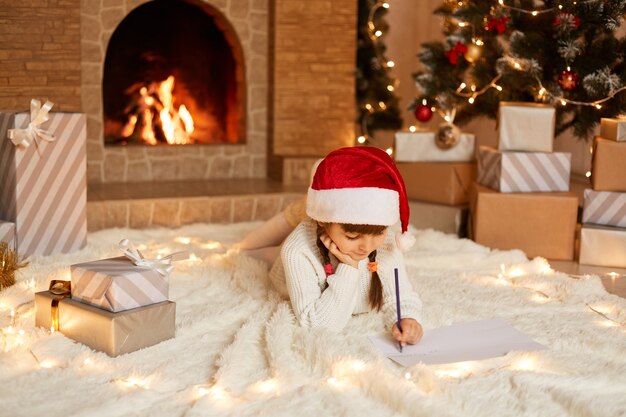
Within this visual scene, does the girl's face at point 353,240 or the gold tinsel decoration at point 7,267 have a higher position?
the girl's face at point 353,240

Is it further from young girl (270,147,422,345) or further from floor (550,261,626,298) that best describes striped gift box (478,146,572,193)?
young girl (270,147,422,345)

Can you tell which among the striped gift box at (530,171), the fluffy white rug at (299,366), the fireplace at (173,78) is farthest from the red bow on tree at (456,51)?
the fluffy white rug at (299,366)

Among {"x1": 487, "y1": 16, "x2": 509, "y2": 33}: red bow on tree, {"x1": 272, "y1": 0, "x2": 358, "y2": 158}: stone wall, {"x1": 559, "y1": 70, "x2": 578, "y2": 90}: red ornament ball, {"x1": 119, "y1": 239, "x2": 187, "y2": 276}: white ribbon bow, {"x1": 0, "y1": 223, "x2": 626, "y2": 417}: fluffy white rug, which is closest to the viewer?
{"x1": 0, "y1": 223, "x2": 626, "y2": 417}: fluffy white rug

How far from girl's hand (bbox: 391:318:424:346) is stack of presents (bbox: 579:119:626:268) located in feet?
3.95

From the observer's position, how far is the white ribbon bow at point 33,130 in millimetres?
2551

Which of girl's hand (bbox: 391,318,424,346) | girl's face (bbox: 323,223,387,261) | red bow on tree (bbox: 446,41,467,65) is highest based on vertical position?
red bow on tree (bbox: 446,41,467,65)

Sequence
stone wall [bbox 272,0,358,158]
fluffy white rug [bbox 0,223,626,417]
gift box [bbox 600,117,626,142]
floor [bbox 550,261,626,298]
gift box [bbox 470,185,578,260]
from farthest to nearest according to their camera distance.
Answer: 1. stone wall [bbox 272,0,358,158]
2. gift box [bbox 470,185,578,260]
3. gift box [bbox 600,117,626,142]
4. floor [bbox 550,261,626,298]
5. fluffy white rug [bbox 0,223,626,417]

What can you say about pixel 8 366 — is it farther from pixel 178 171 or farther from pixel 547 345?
pixel 178 171

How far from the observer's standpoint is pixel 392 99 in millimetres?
4207

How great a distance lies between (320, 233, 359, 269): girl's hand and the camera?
6.12ft

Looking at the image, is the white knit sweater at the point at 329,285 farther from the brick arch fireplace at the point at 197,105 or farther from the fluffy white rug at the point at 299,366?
the brick arch fireplace at the point at 197,105

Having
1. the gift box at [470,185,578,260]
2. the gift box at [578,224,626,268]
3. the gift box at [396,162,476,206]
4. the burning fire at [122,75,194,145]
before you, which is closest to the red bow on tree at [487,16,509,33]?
the gift box at [396,162,476,206]

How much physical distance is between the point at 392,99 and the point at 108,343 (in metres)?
2.75

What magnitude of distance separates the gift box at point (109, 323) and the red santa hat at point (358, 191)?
0.43 metres
